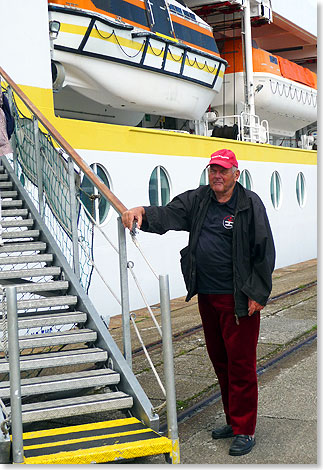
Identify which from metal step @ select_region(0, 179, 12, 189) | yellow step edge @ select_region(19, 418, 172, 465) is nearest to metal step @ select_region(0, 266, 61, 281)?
yellow step edge @ select_region(19, 418, 172, 465)

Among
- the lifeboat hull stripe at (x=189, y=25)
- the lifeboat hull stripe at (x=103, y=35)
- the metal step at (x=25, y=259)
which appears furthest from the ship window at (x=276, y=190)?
the metal step at (x=25, y=259)

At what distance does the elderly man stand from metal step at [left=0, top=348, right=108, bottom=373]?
81 centimetres

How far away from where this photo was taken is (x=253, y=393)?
4109mm

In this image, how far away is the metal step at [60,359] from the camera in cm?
436

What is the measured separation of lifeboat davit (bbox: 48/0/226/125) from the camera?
967 cm

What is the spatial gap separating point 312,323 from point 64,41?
5.07 metres

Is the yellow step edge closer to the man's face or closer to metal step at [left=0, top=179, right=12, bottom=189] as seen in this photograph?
the man's face

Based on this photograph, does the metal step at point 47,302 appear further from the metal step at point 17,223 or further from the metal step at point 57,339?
the metal step at point 17,223

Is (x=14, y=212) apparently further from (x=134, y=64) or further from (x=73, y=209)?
(x=134, y=64)

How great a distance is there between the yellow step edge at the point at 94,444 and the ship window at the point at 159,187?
6.66m

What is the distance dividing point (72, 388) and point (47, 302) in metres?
0.80

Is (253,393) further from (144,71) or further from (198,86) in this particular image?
(198,86)

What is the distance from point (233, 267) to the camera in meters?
4.07

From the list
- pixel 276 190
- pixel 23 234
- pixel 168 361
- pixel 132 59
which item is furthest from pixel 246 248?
pixel 276 190
